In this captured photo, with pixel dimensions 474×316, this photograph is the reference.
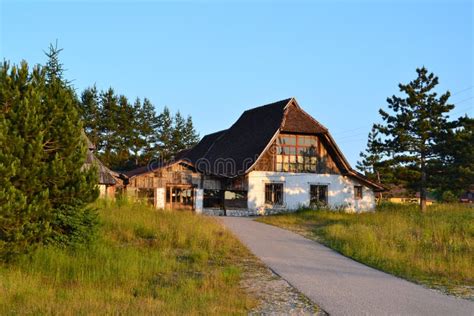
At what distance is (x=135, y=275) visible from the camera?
32.3 feet

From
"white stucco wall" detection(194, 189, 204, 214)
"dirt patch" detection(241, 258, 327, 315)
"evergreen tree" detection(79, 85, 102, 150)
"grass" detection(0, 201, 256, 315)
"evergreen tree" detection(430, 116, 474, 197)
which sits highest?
"evergreen tree" detection(79, 85, 102, 150)

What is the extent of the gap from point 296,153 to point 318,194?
10.3 feet

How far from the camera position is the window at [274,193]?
3106 cm

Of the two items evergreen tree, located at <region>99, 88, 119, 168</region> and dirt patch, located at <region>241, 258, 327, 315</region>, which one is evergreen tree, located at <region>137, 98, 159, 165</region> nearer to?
evergreen tree, located at <region>99, 88, 119, 168</region>

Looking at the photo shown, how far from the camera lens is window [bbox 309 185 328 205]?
3188cm

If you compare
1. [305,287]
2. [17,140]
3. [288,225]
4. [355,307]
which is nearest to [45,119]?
[17,140]

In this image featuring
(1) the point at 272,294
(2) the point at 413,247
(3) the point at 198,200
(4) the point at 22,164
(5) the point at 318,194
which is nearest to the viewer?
(1) the point at 272,294

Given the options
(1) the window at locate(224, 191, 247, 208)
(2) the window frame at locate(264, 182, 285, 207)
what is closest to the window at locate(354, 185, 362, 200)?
(2) the window frame at locate(264, 182, 285, 207)

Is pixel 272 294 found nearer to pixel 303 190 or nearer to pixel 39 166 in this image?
pixel 39 166

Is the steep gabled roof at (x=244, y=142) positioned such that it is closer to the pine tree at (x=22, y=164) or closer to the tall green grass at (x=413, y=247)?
the tall green grass at (x=413, y=247)

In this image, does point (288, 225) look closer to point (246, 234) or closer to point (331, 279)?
point (246, 234)

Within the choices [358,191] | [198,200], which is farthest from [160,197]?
[358,191]

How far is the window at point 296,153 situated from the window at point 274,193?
111cm

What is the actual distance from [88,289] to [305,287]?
401cm
